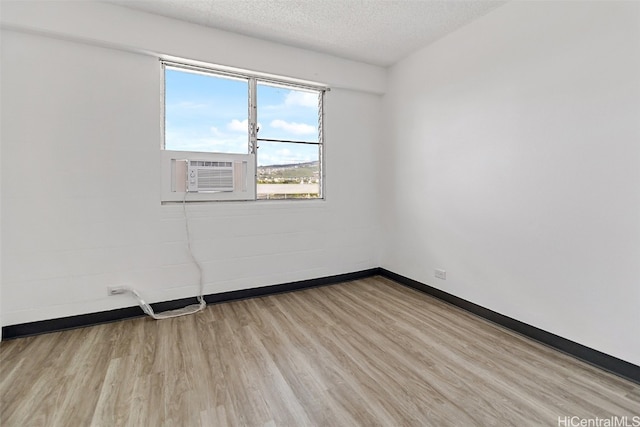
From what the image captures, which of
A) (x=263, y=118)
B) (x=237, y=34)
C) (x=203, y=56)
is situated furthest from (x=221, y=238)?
(x=237, y=34)

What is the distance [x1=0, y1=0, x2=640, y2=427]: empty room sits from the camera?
1.84 m

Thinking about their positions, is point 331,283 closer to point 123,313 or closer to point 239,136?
point 239,136

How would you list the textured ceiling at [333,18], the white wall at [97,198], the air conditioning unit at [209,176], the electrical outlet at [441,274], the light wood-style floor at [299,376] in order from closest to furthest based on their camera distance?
the light wood-style floor at [299,376]
the white wall at [97,198]
the textured ceiling at [333,18]
the air conditioning unit at [209,176]
the electrical outlet at [441,274]

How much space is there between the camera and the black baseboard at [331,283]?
6.58 feet

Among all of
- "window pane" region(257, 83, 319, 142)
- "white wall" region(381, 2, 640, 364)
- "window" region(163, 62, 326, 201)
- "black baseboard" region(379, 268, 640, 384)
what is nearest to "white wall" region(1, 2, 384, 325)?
"window" region(163, 62, 326, 201)

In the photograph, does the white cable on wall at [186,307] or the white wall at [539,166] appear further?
the white cable on wall at [186,307]

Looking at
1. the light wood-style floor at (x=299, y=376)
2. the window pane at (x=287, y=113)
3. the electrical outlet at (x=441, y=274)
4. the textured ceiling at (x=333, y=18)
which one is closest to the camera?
the light wood-style floor at (x=299, y=376)

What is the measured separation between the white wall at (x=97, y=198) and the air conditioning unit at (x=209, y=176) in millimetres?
197

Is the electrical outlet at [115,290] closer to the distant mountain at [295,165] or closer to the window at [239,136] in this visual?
the window at [239,136]

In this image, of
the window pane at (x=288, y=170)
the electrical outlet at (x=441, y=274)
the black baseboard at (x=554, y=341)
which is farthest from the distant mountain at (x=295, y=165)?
the black baseboard at (x=554, y=341)

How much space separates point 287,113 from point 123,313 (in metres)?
2.73

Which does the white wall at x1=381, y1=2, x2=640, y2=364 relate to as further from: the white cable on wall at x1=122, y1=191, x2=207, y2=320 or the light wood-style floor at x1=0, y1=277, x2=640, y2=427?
the white cable on wall at x1=122, y1=191, x2=207, y2=320

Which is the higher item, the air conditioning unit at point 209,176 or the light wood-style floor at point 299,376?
the air conditioning unit at point 209,176

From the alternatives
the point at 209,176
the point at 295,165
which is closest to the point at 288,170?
the point at 295,165
